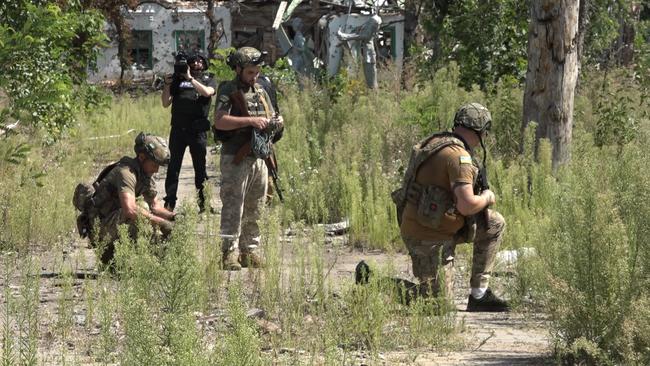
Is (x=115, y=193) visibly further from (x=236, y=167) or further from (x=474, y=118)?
(x=474, y=118)

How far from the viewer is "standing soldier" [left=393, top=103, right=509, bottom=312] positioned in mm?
8391

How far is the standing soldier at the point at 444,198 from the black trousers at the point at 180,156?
5.16 meters

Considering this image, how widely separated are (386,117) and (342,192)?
8.83 feet

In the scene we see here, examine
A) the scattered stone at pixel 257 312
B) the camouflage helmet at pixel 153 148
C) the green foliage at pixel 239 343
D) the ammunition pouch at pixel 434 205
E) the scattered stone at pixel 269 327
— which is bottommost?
the scattered stone at pixel 269 327

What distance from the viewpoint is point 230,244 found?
34.2ft

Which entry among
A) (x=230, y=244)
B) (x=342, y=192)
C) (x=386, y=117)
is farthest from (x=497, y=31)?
(x=230, y=244)

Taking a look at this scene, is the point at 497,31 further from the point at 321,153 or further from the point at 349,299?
the point at 349,299

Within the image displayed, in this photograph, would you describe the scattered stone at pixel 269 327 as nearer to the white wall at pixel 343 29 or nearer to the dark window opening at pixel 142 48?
the white wall at pixel 343 29

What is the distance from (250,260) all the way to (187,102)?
4.12 m

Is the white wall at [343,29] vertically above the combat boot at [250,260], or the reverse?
the white wall at [343,29]

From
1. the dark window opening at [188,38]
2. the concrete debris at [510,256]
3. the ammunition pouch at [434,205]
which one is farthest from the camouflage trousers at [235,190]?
the dark window opening at [188,38]

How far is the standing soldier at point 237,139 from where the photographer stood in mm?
10328

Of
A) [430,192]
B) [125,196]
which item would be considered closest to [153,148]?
[125,196]

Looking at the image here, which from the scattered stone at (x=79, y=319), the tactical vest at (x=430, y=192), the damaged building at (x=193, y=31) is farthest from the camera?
the damaged building at (x=193, y=31)
